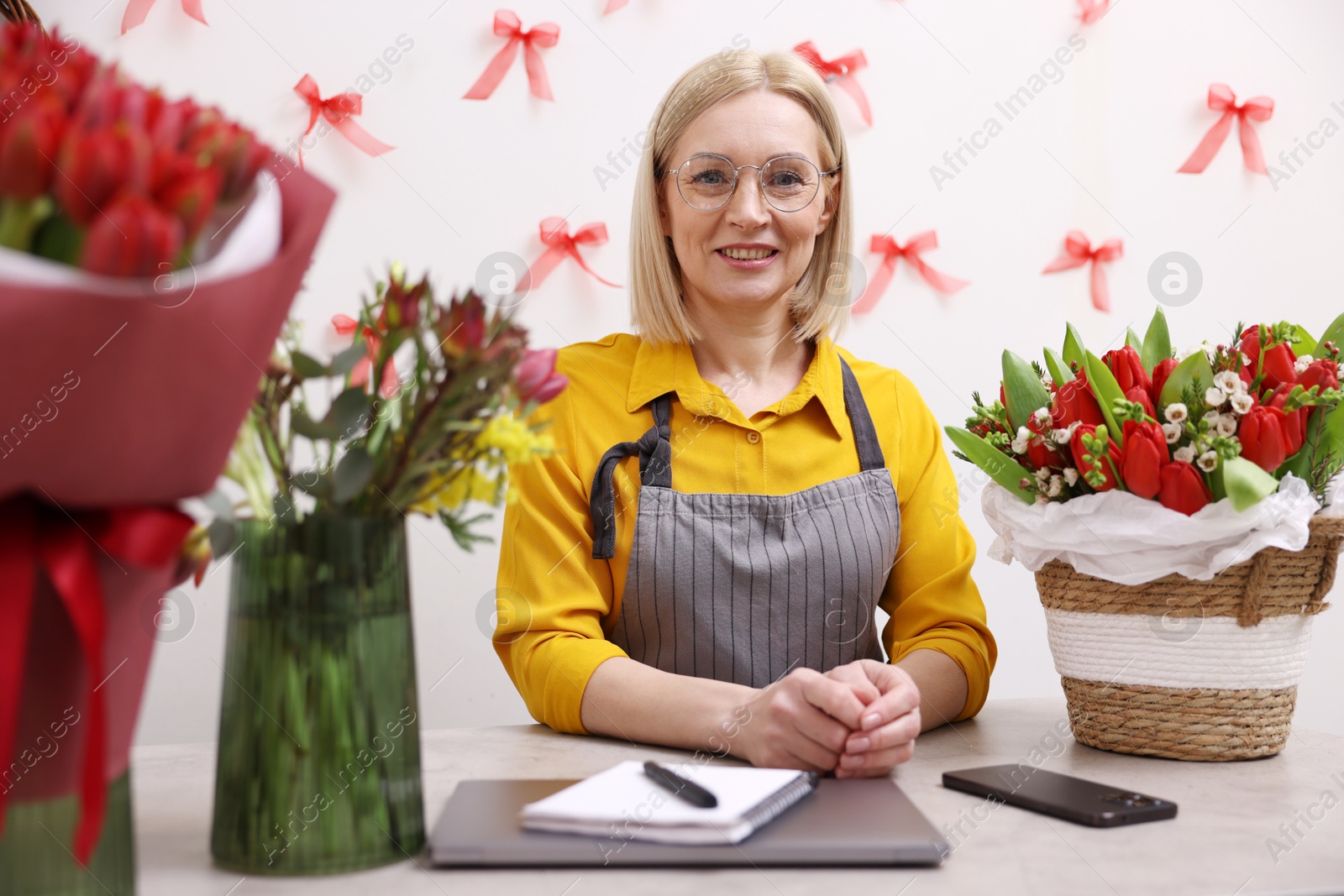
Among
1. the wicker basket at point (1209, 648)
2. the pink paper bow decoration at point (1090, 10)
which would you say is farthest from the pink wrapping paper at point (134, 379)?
the pink paper bow decoration at point (1090, 10)

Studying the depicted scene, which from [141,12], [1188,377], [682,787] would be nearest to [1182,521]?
[1188,377]

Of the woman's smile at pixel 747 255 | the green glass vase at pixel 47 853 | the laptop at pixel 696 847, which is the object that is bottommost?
the laptop at pixel 696 847

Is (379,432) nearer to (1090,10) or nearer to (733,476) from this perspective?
(733,476)

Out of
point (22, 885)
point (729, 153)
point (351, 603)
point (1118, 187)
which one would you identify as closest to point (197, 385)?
point (351, 603)

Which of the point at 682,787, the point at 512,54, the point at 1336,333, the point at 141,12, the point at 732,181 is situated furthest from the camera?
the point at 512,54

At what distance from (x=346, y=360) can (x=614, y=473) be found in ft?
2.28

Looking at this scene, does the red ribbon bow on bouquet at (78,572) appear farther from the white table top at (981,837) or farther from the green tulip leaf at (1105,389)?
the green tulip leaf at (1105,389)

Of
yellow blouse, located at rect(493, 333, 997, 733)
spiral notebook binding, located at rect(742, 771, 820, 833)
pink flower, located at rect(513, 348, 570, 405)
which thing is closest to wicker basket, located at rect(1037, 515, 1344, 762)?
yellow blouse, located at rect(493, 333, 997, 733)

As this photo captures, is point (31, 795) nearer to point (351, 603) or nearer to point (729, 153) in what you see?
point (351, 603)

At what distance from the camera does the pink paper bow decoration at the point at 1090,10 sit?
2145 mm

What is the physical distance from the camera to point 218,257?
522mm

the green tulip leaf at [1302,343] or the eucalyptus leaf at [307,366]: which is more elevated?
the green tulip leaf at [1302,343]

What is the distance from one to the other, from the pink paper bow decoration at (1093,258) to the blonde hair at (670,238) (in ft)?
2.62

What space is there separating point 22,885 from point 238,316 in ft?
1.07
